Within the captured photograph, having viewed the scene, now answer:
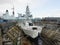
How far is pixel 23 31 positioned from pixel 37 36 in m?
1.36

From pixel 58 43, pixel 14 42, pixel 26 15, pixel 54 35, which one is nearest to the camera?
pixel 58 43

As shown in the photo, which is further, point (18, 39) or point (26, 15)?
point (26, 15)

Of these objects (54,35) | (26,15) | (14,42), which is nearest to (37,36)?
(14,42)

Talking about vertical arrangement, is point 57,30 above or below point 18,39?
above

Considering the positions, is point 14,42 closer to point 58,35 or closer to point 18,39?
point 18,39

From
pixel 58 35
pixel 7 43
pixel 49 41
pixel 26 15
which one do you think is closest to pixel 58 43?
pixel 58 35

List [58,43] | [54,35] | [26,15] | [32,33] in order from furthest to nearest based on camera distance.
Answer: [26,15], [32,33], [54,35], [58,43]

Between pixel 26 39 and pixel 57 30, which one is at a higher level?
pixel 57 30

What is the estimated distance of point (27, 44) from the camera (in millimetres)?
10680

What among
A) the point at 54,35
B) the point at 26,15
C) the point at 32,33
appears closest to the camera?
the point at 54,35

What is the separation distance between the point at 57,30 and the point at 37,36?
2997 mm

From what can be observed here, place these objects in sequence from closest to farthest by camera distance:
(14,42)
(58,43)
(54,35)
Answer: (58,43) < (54,35) < (14,42)

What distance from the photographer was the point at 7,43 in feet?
36.0

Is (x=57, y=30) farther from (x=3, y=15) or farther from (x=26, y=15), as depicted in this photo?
(x=3, y=15)
